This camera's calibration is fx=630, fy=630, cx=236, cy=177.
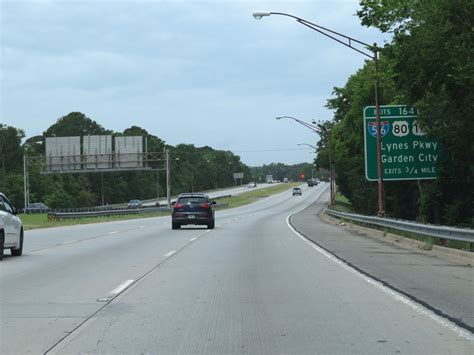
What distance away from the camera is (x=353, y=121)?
172ft

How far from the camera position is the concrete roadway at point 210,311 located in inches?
283

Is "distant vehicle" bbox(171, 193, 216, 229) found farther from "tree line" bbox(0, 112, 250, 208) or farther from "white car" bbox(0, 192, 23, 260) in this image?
"tree line" bbox(0, 112, 250, 208)

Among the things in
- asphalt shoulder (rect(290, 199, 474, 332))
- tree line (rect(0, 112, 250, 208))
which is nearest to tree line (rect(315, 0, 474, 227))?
asphalt shoulder (rect(290, 199, 474, 332))

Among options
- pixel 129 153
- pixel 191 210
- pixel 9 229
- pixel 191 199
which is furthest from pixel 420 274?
pixel 129 153

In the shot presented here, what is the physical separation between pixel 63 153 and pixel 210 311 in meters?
62.6

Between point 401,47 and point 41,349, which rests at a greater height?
point 401,47

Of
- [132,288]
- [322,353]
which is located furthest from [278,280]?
[322,353]

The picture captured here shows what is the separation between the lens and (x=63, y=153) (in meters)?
68.9

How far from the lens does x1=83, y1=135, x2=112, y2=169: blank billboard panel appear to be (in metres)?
68.8

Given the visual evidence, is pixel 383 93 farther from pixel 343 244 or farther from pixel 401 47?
pixel 343 244

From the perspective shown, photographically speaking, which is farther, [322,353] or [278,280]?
[278,280]

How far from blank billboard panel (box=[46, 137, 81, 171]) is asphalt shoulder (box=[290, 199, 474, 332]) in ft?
169

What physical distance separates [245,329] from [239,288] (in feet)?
11.7

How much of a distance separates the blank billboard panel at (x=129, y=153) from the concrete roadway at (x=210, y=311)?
52.7 m
